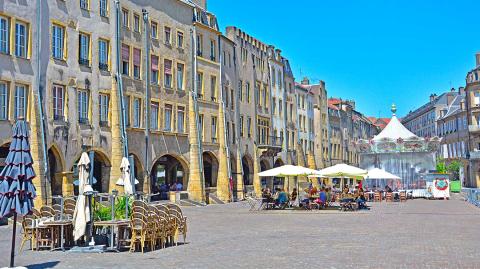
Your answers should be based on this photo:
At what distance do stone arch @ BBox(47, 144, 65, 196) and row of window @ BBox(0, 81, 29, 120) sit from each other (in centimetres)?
279

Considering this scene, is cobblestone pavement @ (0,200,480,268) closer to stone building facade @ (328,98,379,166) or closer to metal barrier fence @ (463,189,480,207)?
metal barrier fence @ (463,189,480,207)

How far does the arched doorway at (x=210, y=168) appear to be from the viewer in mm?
44656

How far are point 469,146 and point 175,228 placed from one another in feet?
249

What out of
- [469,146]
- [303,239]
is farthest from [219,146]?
[469,146]

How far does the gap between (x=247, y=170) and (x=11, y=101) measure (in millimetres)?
28738

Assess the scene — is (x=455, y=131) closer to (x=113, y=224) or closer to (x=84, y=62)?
(x=84, y=62)

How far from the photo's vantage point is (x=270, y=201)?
32875mm

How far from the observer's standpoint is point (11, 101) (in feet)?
86.7

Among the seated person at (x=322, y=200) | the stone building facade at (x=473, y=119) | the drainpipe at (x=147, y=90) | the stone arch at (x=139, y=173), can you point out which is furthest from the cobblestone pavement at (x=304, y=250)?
the stone building facade at (x=473, y=119)

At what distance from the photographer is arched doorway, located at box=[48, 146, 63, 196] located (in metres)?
29.1

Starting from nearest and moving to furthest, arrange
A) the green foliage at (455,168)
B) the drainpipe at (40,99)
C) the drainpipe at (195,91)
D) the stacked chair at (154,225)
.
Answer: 1. the stacked chair at (154,225)
2. the drainpipe at (40,99)
3. the drainpipe at (195,91)
4. the green foliage at (455,168)

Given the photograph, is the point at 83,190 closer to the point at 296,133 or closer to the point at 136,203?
the point at 136,203

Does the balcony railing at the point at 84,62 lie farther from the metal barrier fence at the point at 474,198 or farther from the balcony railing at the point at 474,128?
the balcony railing at the point at 474,128

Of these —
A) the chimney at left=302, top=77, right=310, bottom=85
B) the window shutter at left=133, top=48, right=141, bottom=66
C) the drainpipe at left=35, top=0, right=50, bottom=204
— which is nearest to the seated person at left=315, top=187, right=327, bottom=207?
the window shutter at left=133, top=48, right=141, bottom=66
